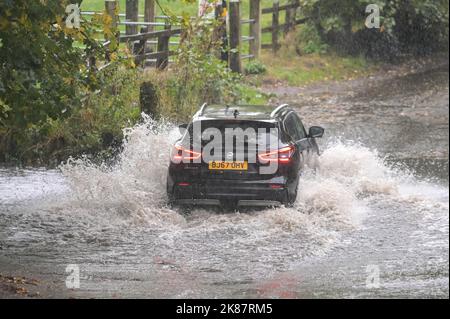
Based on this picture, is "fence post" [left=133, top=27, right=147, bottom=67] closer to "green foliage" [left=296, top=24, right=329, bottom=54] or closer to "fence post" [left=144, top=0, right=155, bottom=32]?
"fence post" [left=144, top=0, right=155, bottom=32]

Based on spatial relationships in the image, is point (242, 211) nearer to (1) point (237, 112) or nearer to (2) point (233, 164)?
(2) point (233, 164)

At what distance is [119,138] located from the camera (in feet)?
65.8

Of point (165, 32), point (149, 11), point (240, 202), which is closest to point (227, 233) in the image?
point (240, 202)

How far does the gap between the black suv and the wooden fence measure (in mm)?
1741

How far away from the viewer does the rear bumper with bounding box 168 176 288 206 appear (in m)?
13.9

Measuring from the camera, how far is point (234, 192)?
45.7 feet

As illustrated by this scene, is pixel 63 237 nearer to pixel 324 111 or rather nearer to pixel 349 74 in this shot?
pixel 324 111

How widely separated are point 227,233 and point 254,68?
17.7 meters

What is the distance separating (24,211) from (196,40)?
881 centimetres

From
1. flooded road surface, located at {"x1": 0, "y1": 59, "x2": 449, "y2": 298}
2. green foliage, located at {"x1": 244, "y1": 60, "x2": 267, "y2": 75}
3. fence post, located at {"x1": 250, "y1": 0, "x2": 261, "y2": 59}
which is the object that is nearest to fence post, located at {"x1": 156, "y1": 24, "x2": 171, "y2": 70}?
flooded road surface, located at {"x1": 0, "y1": 59, "x2": 449, "y2": 298}

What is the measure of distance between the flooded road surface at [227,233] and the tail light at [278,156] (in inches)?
28.5

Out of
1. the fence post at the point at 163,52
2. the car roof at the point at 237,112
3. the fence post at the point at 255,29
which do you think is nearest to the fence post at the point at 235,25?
the fence post at the point at 163,52

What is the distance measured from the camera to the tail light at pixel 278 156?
13969 mm
